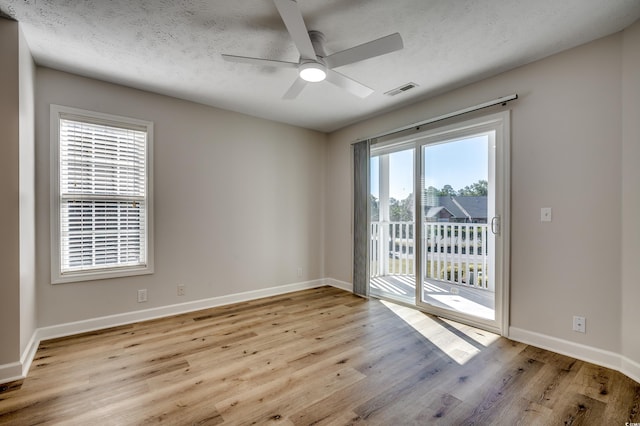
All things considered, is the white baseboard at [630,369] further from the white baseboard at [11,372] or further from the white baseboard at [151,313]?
the white baseboard at [11,372]

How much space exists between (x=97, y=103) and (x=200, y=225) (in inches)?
63.1

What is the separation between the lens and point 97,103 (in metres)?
2.93

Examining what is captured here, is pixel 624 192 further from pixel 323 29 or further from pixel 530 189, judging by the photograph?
pixel 323 29

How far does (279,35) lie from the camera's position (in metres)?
2.22

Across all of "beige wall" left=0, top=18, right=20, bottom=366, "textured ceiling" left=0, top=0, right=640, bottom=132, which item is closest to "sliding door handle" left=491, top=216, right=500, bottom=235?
"textured ceiling" left=0, top=0, right=640, bottom=132

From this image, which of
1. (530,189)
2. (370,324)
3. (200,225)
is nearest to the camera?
(530,189)

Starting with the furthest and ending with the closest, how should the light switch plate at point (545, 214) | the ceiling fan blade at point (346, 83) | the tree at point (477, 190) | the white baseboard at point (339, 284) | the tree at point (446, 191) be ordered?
1. the white baseboard at point (339, 284)
2. the tree at point (446, 191)
3. the tree at point (477, 190)
4. the light switch plate at point (545, 214)
5. the ceiling fan blade at point (346, 83)

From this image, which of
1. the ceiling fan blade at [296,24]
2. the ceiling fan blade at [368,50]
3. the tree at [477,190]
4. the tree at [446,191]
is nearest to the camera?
the ceiling fan blade at [296,24]

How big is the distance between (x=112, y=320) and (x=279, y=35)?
3.15 meters

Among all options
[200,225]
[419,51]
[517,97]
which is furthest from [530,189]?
[200,225]

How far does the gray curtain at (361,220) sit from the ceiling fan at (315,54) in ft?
5.18

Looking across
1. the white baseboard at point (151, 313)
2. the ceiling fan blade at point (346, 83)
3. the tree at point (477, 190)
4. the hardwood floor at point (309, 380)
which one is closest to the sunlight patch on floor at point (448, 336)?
the hardwood floor at point (309, 380)

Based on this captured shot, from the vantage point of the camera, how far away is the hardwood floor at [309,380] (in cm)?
168

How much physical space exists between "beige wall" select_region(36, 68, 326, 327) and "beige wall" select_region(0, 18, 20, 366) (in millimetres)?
682
